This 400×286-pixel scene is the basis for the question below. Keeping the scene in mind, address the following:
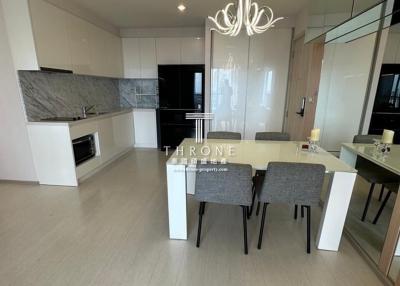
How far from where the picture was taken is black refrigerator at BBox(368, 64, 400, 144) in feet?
6.71

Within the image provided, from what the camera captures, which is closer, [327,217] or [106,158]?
[327,217]

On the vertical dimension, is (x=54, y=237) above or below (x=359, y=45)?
below

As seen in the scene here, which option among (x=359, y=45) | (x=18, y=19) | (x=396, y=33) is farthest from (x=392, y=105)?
(x=18, y=19)

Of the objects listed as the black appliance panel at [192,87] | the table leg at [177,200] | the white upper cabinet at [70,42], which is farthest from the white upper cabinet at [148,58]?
the table leg at [177,200]

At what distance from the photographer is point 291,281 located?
159 cm

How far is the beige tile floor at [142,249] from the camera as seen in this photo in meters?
1.62

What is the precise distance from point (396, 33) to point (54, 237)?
3649 mm

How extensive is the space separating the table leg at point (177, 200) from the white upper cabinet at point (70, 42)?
7.41ft

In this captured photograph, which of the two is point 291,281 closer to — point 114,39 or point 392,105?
point 392,105

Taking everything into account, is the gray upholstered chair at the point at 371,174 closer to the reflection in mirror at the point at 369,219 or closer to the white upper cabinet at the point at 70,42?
the reflection in mirror at the point at 369,219

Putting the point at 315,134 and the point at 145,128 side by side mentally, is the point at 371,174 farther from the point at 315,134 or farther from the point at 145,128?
the point at 145,128

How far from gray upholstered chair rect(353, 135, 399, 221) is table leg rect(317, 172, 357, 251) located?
397mm

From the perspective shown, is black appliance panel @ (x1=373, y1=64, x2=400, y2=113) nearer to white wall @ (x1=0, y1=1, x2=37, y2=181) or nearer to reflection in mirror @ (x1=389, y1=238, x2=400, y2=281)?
reflection in mirror @ (x1=389, y1=238, x2=400, y2=281)

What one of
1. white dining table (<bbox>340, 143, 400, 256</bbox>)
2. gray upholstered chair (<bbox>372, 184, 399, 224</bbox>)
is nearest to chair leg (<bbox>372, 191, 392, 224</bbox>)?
gray upholstered chair (<bbox>372, 184, 399, 224</bbox>)
